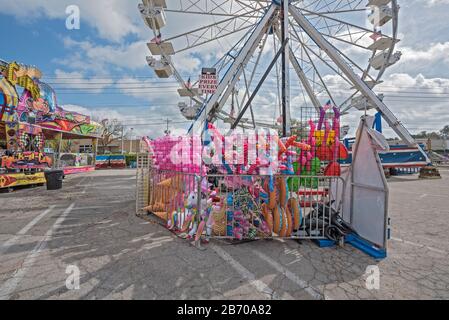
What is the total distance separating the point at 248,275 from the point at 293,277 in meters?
0.54

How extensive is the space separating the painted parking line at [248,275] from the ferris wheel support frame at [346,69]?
11770 mm

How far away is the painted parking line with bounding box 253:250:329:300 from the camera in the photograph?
7.21 feet

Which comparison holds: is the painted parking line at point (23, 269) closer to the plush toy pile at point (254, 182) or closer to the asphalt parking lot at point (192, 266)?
the asphalt parking lot at point (192, 266)

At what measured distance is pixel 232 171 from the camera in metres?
3.71

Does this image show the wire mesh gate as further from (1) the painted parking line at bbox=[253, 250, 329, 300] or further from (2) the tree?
(2) the tree

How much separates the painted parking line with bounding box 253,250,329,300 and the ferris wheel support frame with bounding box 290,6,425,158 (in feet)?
38.0

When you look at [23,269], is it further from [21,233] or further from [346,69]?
[346,69]

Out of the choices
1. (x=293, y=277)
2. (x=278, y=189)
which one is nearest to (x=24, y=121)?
(x=278, y=189)

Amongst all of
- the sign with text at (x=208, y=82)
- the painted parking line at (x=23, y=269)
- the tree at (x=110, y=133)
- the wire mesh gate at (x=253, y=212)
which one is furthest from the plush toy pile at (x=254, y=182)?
the tree at (x=110, y=133)

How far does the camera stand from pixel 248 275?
2535 millimetres

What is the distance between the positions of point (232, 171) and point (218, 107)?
842 centimetres

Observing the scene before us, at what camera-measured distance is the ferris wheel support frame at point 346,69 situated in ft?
35.3

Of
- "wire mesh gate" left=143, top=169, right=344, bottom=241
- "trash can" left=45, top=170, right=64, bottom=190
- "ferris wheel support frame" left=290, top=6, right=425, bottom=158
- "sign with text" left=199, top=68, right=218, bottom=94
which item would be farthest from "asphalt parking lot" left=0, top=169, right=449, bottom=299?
"ferris wheel support frame" left=290, top=6, right=425, bottom=158
